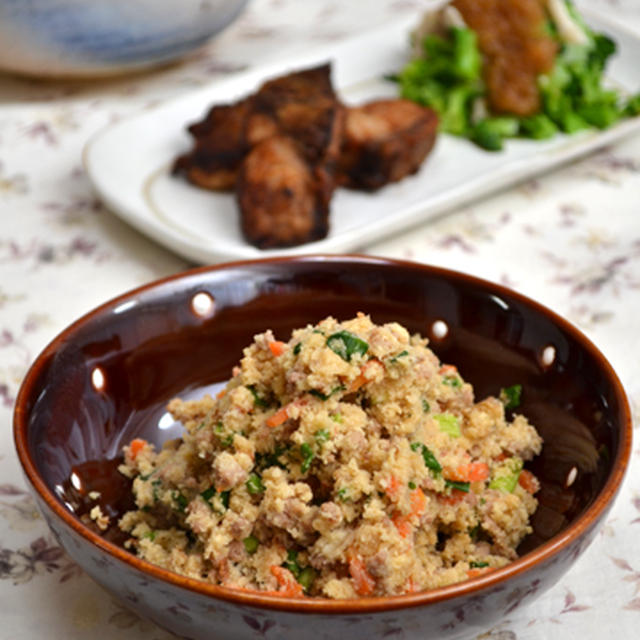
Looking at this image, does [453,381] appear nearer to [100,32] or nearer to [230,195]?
[230,195]

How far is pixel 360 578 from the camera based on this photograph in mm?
1260

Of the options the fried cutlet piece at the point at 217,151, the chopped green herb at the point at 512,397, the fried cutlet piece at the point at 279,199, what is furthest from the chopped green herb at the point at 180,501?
the fried cutlet piece at the point at 217,151

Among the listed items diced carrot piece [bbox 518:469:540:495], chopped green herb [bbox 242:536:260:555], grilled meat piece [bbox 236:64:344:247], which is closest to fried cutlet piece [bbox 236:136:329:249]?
grilled meat piece [bbox 236:64:344:247]

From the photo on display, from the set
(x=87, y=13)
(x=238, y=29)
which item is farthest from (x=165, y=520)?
(x=238, y=29)

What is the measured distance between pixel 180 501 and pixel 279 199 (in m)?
1.15

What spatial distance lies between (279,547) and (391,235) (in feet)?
4.38

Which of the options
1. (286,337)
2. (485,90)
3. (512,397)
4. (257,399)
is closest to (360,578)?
(257,399)

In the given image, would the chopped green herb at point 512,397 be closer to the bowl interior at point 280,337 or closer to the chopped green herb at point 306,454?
the bowl interior at point 280,337

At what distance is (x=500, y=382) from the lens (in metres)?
1.71

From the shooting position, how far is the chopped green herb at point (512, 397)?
65.5 inches

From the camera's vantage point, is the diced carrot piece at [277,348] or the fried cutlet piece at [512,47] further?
the fried cutlet piece at [512,47]

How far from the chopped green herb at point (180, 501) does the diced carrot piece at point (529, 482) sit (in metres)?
0.50

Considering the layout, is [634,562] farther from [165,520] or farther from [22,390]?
[22,390]

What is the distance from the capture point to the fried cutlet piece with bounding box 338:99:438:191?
8.64ft
